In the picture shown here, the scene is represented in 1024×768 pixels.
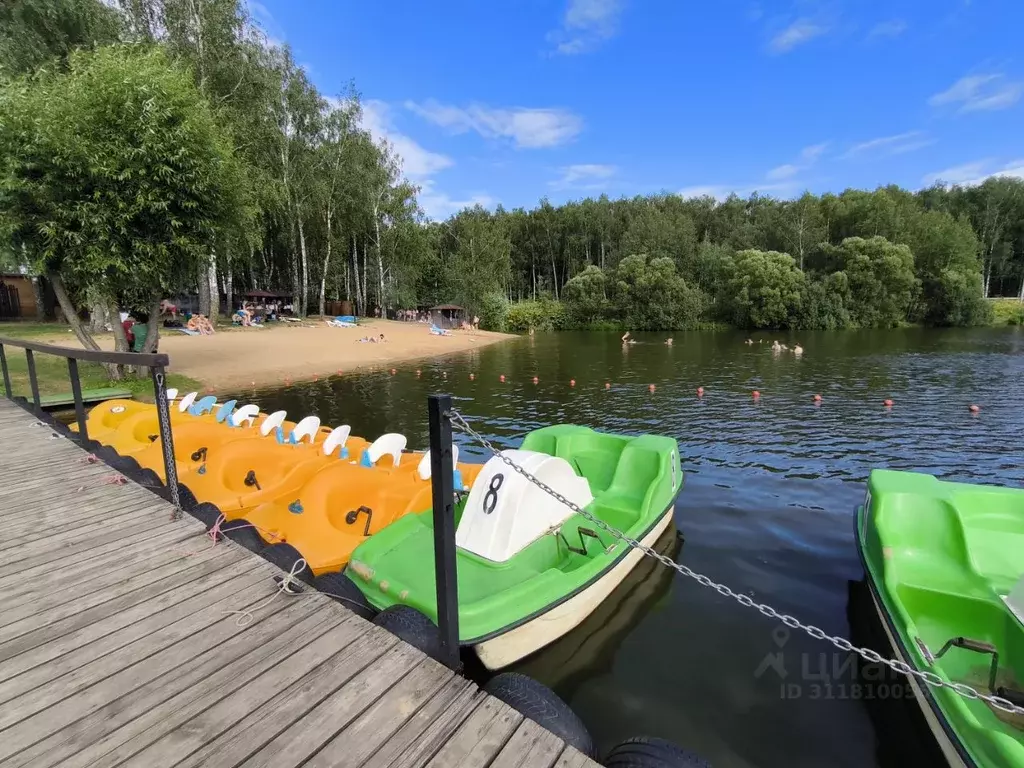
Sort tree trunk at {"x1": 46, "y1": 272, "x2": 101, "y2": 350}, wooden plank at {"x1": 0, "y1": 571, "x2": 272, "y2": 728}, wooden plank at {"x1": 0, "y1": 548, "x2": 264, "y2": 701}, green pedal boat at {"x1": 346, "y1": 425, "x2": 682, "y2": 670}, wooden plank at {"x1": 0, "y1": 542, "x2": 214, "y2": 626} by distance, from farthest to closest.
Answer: tree trunk at {"x1": 46, "y1": 272, "x2": 101, "y2": 350}
green pedal boat at {"x1": 346, "y1": 425, "x2": 682, "y2": 670}
wooden plank at {"x1": 0, "y1": 542, "x2": 214, "y2": 626}
wooden plank at {"x1": 0, "y1": 548, "x2": 264, "y2": 701}
wooden plank at {"x1": 0, "y1": 571, "x2": 272, "y2": 728}

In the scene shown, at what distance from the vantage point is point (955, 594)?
411cm

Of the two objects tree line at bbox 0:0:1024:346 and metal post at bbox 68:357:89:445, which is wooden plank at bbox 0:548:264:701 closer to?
metal post at bbox 68:357:89:445

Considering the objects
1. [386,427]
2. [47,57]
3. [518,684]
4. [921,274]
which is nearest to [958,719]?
[518,684]

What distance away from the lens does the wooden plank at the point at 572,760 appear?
6.70 feet

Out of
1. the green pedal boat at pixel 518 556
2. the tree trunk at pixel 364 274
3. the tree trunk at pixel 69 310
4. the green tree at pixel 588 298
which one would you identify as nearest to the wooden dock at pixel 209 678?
the green pedal boat at pixel 518 556

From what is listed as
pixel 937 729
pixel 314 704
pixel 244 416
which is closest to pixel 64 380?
pixel 244 416

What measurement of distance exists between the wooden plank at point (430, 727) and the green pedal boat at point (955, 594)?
2744mm

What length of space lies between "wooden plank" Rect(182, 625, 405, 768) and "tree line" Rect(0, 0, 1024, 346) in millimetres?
14083

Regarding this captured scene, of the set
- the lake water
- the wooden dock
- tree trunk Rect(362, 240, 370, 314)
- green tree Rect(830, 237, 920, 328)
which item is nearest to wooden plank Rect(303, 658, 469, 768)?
the wooden dock

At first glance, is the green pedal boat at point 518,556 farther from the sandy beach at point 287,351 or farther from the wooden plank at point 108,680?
the sandy beach at point 287,351

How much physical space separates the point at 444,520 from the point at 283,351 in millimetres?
24766

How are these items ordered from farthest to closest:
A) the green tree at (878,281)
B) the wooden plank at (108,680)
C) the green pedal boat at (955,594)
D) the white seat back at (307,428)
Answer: the green tree at (878,281) → the white seat back at (307,428) → the green pedal boat at (955,594) → the wooden plank at (108,680)

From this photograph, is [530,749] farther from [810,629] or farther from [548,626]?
[548,626]

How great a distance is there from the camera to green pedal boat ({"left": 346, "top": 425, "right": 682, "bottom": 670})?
4.06m
